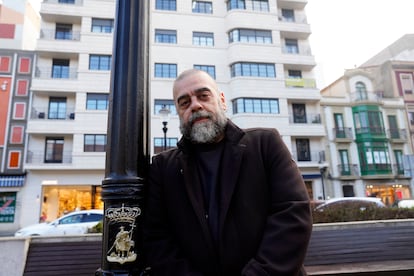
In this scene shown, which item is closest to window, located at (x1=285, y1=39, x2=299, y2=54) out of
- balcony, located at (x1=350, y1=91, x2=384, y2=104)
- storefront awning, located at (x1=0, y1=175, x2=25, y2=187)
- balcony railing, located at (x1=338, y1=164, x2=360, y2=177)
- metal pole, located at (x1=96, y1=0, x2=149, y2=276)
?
balcony, located at (x1=350, y1=91, x2=384, y2=104)

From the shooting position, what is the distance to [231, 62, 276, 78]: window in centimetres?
2327

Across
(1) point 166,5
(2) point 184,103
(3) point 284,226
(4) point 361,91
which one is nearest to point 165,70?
(1) point 166,5

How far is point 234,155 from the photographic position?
1990 mm

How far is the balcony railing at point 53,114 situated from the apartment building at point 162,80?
0.07m

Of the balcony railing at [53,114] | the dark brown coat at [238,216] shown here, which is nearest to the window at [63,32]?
the balcony railing at [53,114]

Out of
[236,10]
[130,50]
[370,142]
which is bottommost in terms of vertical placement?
[130,50]

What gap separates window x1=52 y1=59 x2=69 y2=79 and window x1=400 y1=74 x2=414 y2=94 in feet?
103

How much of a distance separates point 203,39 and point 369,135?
56.2ft

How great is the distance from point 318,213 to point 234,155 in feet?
25.8

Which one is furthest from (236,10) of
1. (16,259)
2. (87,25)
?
(16,259)

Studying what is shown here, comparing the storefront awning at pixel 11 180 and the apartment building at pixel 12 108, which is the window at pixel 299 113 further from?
the storefront awning at pixel 11 180

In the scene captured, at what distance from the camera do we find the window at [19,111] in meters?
21.4

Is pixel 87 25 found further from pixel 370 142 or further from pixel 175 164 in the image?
pixel 370 142

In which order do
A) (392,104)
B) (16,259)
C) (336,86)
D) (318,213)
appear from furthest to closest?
1. (336,86)
2. (392,104)
3. (318,213)
4. (16,259)
